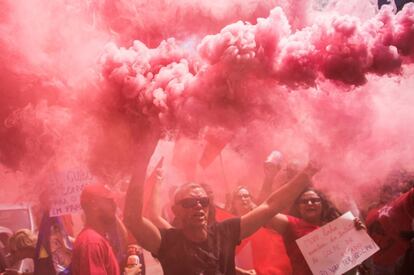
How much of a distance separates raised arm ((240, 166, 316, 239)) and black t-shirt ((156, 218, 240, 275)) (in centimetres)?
20

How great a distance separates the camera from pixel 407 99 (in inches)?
169

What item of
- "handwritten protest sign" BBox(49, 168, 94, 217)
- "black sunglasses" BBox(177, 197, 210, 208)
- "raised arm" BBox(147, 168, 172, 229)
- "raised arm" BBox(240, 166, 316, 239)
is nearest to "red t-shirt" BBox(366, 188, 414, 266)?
"raised arm" BBox(240, 166, 316, 239)

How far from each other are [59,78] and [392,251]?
3.00m

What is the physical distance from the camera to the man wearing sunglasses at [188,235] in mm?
3383

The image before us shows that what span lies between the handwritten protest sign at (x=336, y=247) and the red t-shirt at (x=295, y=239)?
0.06 meters

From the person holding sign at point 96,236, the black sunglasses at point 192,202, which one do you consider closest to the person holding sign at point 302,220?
the black sunglasses at point 192,202

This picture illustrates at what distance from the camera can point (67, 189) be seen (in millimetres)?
3498

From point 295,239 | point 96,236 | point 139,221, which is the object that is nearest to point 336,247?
point 295,239

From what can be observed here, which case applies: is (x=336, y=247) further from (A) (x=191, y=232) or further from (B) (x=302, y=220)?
(A) (x=191, y=232)

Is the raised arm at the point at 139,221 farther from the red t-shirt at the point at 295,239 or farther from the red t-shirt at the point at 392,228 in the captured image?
the red t-shirt at the point at 392,228

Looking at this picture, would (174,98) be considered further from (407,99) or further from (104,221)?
(407,99)

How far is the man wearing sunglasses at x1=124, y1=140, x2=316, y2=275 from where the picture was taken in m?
3.38

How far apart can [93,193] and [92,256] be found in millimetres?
455

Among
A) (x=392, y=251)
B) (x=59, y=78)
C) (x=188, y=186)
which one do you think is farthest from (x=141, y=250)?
(x=392, y=251)
